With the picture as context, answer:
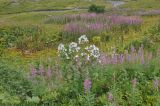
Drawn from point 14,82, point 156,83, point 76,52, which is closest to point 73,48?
point 76,52

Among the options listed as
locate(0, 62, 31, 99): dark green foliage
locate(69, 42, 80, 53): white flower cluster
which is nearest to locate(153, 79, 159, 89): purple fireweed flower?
locate(69, 42, 80, 53): white flower cluster

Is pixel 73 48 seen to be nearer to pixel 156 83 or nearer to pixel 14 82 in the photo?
pixel 14 82

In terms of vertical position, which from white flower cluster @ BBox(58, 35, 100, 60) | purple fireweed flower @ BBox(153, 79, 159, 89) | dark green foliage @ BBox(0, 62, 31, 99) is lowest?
dark green foliage @ BBox(0, 62, 31, 99)

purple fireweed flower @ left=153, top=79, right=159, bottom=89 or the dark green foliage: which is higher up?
purple fireweed flower @ left=153, top=79, right=159, bottom=89

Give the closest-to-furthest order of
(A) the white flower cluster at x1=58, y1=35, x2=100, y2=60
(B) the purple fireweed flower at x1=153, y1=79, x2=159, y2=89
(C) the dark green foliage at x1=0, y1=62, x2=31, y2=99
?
(B) the purple fireweed flower at x1=153, y1=79, x2=159, y2=89 → (C) the dark green foliage at x1=0, y1=62, x2=31, y2=99 → (A) the white flower cluster at x1=58, y1=35, x2=100, y2=60

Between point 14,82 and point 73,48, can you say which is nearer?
point 14,82

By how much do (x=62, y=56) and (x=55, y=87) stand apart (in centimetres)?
120

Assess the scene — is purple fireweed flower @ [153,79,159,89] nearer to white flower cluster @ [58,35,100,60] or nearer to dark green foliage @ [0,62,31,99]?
white flower cluster @ [58,35,100,60]

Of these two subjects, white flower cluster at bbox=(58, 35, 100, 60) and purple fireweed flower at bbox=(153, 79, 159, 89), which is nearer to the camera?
purple fireweed flower at bbox=(153, 79, 159, 89)

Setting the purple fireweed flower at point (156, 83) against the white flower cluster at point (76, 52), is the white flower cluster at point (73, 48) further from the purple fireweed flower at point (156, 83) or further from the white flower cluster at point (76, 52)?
the purple fireweed flower at point (156, 83)

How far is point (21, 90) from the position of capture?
1081cm


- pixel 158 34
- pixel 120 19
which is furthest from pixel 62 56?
pixel 120 19

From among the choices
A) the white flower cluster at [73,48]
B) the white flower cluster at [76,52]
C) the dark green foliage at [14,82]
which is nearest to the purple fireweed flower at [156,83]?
the white flower cluster at [76,52]

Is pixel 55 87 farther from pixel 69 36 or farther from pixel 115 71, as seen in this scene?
pixel 69 36
